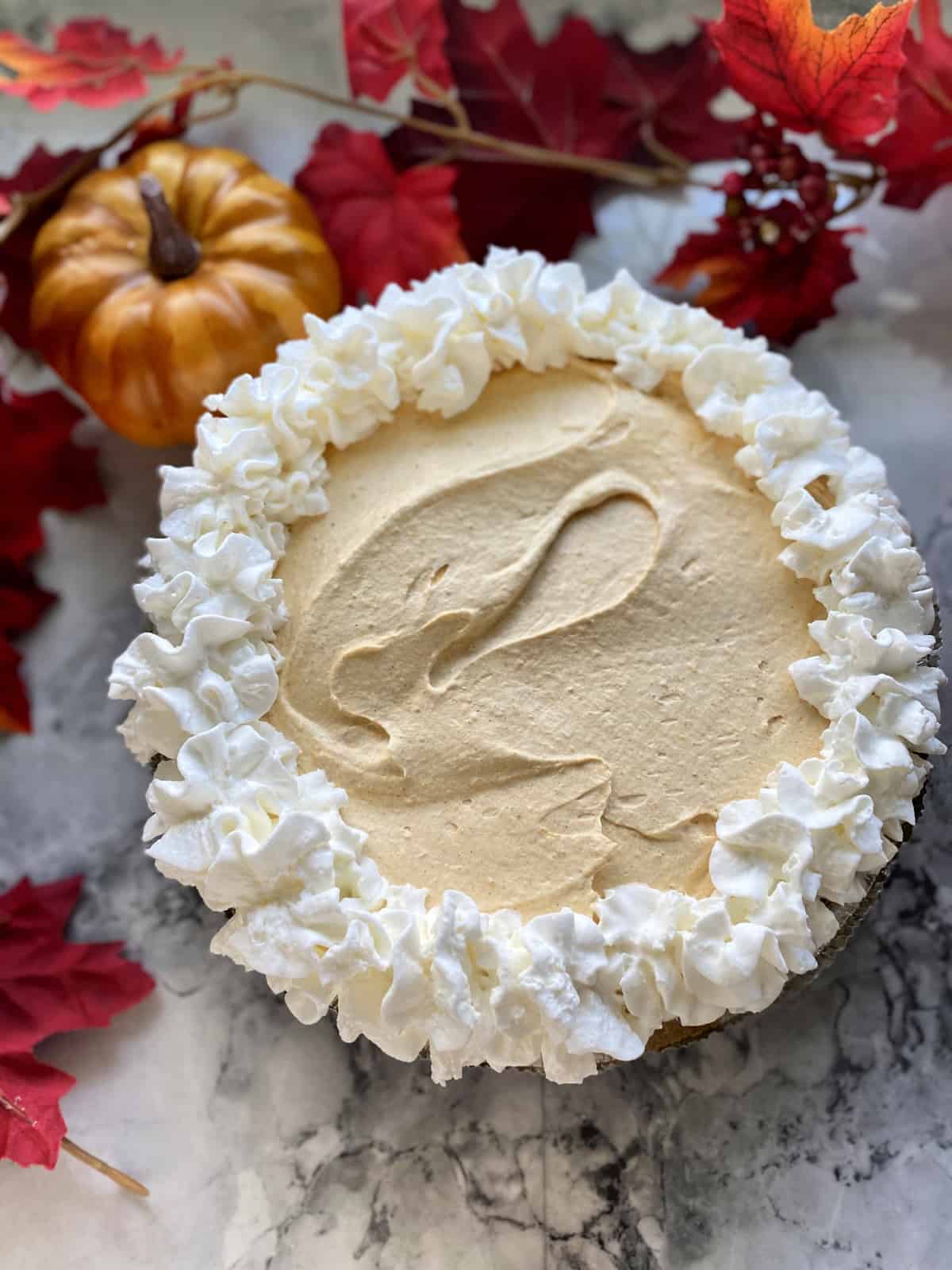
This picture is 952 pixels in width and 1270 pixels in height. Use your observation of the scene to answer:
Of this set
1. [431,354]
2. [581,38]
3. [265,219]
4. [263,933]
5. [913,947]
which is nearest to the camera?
[263,933]

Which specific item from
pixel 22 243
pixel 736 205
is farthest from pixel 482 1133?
pixel 22 243

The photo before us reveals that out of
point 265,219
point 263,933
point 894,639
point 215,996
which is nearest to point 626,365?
point 894,639

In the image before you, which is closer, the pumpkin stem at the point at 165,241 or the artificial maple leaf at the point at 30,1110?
the artificial maple leaf at the point at 30,1110

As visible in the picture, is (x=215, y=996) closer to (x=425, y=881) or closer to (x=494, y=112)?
(x=425, y=881)

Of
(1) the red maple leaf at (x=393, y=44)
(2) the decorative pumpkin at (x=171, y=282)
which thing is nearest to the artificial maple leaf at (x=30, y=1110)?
(2) the decorative pumpkin at (x=171, y=282)

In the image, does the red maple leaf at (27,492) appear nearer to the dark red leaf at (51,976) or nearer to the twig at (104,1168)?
the dark red leaf at (51,976)

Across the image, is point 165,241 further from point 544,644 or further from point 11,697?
point 544,644

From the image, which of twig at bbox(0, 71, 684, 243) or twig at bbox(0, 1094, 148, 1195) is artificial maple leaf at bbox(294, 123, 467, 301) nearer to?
twig at bbox(0, 71, 684, 243)
